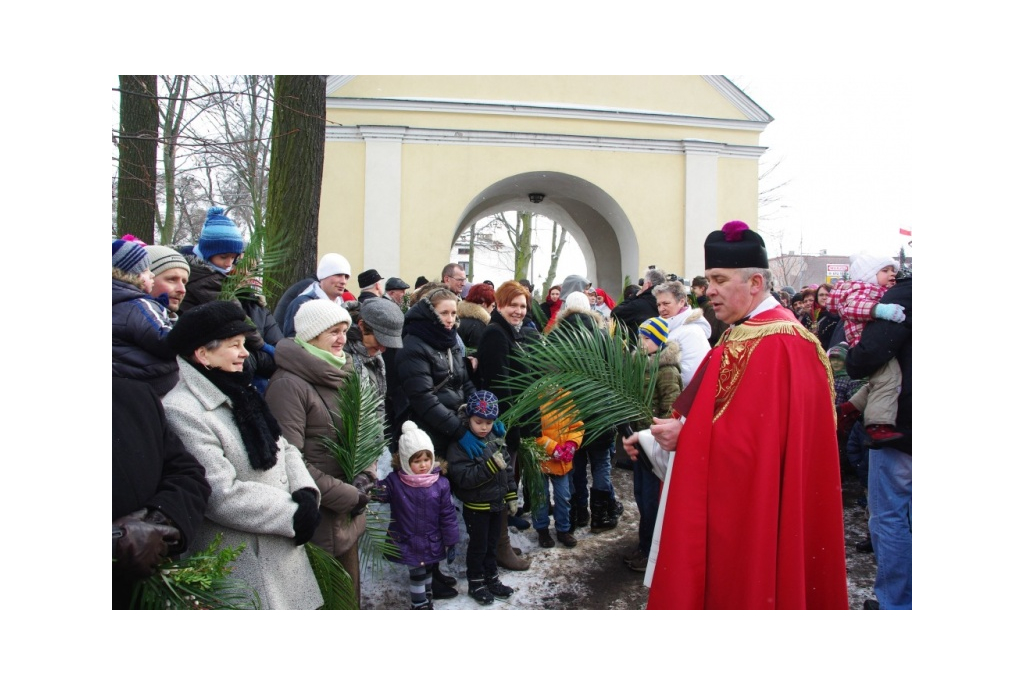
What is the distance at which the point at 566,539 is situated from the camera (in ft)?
16.8

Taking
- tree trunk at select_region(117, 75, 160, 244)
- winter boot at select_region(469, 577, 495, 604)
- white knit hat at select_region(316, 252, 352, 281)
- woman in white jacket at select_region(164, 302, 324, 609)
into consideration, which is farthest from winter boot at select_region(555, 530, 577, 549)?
tree trunk at select_region(117, 75, 160, 244)

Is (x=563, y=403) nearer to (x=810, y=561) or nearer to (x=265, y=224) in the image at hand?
(x=810, y=561)

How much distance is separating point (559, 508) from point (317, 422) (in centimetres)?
244

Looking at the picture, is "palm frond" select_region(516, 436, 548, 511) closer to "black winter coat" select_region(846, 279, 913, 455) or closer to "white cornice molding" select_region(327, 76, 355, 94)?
"black winter coat" select_region(846, 279, 913, 455)

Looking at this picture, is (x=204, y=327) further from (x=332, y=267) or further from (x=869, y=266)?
(x=869, y=266)

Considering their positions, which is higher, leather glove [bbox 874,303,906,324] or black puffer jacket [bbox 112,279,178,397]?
leather glove [bbox 874,303,906,324]

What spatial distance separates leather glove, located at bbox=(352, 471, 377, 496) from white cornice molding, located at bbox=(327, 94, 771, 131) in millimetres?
9593

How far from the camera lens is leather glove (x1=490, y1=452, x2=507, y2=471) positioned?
4109mm

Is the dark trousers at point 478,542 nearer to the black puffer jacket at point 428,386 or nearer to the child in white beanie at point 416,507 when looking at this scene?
the child in white beanie at point 416,507

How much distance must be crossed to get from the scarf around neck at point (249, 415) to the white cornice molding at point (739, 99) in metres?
11.6

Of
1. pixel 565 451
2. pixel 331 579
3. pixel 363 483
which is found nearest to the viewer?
pixel 331 579

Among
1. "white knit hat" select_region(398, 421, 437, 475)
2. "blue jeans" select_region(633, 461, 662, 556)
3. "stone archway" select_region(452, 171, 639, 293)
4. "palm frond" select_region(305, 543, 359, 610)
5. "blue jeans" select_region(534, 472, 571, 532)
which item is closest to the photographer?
"palm frond" select_region(305, 543, 359, 610)

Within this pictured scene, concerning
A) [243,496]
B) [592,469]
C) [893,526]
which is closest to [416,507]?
[243,496]

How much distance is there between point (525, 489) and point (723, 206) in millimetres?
9459
